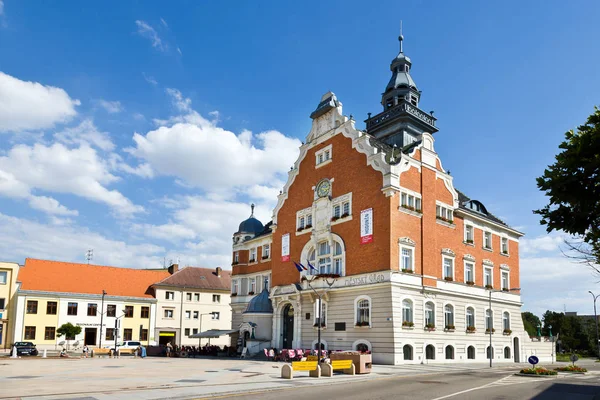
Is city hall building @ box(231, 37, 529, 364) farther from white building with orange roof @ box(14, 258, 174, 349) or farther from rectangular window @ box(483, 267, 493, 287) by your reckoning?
white building with orange roof @ box(14, 258, 174, 349)

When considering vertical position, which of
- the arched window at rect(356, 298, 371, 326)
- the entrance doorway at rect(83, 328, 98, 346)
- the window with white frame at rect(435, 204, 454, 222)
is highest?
the window with white frame at rect(435, 204, 454, 222)

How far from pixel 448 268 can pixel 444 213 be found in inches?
191

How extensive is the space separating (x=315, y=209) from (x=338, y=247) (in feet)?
16.2

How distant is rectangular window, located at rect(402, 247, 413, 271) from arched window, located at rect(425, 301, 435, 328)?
3590mm

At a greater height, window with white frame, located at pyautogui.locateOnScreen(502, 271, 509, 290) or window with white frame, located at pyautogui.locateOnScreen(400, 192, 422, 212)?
window with white frame, located at pyautogui.locateOnScreen(400, 192, 422, 212)

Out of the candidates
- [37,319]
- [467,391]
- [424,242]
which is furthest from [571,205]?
[37,319]

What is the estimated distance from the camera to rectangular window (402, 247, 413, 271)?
40.1 metres

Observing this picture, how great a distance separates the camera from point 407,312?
39312mm

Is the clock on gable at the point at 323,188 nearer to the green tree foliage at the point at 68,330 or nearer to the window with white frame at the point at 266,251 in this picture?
Answer: the window with white frame at the point at 266,251

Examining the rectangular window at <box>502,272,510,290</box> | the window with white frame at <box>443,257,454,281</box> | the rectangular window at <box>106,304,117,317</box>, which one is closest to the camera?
the window with white frame at <box>443,257,454,281</box>

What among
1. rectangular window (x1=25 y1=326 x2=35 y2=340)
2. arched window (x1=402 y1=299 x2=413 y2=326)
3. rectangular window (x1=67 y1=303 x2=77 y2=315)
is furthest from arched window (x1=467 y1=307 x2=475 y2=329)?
rectangular window (x1=25 y1=326 x2=35 y2=340)

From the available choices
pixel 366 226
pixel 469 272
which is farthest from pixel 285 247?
pixel 469 272

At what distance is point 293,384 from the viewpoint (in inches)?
880

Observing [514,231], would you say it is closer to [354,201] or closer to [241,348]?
[354,201]
